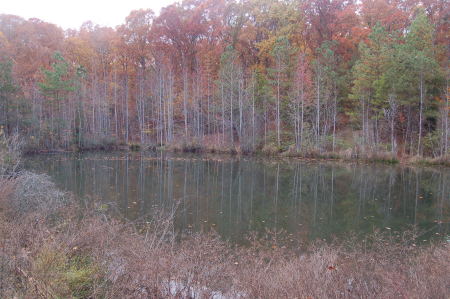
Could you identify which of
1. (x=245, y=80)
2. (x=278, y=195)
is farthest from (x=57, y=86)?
(x=278, y=195)

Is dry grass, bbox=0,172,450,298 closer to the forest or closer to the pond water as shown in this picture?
the pond water

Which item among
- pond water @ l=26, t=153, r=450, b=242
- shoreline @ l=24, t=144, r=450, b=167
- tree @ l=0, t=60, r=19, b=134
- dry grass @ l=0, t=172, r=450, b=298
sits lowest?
pond water @ l=26, t=153, r=450, b=242

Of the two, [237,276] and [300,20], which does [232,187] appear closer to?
[237,276]

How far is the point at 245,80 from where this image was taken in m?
34.9

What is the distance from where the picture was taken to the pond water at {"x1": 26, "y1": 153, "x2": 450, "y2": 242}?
9.85m

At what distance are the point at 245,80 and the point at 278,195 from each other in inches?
884

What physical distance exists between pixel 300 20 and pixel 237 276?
37.8m

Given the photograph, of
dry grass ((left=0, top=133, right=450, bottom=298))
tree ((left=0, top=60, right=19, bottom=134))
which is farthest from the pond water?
tree ((left=0, top=60, right=19, bottom=134))

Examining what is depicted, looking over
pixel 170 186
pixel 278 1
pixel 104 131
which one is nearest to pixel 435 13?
pixel 278 1

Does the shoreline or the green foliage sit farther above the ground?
the green foliage

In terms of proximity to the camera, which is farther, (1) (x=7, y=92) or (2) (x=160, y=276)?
(1) (x=7, y=92)

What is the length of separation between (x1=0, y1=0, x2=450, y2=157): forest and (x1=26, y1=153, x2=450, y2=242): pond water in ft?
22.7

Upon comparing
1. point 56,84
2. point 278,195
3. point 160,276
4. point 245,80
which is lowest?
point 278,195

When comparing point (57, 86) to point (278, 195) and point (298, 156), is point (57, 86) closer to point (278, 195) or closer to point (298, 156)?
point (298, 156)
